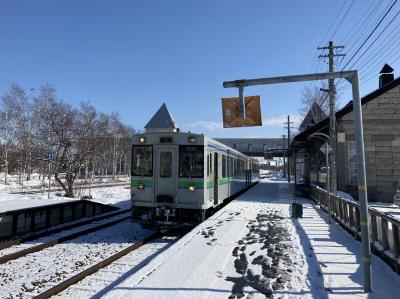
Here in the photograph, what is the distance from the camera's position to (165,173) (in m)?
11.2

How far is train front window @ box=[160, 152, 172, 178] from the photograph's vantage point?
441 inches

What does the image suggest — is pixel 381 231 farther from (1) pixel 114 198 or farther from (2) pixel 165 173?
(1) pixel 114 198

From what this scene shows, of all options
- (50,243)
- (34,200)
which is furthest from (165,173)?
(34,200)

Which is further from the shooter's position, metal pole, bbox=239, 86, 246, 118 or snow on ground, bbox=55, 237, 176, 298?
metal pole, bbox=239, 86, 246, 118

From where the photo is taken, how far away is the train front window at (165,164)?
36.7 ft

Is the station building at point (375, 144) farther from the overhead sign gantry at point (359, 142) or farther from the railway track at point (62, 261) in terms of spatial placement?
the overhead sign gantry at point (359, 142)

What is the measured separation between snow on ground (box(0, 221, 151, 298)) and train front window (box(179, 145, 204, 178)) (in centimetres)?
241

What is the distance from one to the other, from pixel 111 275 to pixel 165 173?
15.0ft

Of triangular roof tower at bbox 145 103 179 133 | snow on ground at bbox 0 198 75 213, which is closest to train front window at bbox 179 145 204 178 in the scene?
snow on ground at bbox 0 198 75 213

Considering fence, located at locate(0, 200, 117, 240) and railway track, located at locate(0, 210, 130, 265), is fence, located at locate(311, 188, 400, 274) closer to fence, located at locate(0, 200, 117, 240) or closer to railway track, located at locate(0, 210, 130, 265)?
railway track, located at locate(0, 210, 130, 265)

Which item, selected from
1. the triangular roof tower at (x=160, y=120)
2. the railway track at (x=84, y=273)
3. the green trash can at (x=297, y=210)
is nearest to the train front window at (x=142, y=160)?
the railway track at (x=84, y=273)

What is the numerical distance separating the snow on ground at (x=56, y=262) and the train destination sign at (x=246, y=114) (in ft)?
13.8

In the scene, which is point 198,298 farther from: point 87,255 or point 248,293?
point 87,255

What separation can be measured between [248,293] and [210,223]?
5843 mm
